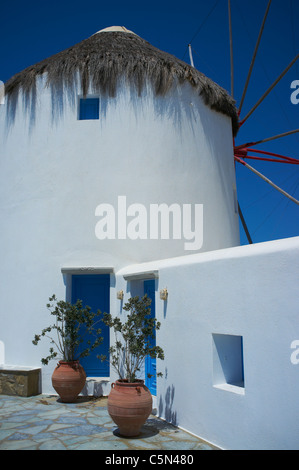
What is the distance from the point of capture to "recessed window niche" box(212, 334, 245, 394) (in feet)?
18.2

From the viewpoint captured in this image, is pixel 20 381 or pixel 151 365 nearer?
pixel 151 365

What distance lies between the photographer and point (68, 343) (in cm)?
819

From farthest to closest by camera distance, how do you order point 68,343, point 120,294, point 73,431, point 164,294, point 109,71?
point 109,71, point 120,294, point 68,343, point 164,294, point 73,431

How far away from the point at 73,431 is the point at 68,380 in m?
1.80

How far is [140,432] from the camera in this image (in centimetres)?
604

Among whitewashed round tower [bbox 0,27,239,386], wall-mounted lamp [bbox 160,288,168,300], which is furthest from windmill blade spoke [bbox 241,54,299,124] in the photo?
wall-mounted lamp [bbox 160,288,168,300]

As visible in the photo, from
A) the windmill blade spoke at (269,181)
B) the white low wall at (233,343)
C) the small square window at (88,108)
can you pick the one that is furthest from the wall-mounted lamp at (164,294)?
the windmill blade spoke at (269,181)

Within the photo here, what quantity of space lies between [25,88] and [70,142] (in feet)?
6.29

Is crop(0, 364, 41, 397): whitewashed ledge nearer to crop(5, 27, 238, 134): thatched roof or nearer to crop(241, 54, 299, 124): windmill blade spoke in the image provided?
crop(5, 27, 238, 134): thatched roof

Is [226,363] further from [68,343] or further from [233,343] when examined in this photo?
[68,343]

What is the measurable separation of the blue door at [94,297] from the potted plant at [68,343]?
0.40 metres

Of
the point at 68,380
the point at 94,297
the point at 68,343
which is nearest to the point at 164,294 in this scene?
the point at 68,343

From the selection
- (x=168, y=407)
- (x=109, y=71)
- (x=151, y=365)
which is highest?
(x=109, y=71)
